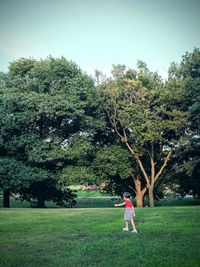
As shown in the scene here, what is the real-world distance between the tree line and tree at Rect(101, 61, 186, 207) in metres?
0.13

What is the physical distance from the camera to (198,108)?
126ft

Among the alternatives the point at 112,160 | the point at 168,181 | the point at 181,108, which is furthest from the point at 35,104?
the point at 168,181

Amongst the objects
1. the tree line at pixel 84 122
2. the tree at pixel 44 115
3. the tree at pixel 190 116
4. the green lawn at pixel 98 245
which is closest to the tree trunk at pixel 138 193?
the tree line at pixel 84 122

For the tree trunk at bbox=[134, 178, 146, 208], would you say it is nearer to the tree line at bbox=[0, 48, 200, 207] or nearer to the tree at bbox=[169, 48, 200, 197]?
the tree line at bbox=[0, 48, 200, 207]

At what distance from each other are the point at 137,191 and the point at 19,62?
2377 cm

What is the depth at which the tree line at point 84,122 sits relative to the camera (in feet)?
125

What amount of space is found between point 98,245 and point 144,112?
98.8 ft

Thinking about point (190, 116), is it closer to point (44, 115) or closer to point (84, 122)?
point (84, 122)

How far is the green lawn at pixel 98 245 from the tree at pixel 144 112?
23.4 meters

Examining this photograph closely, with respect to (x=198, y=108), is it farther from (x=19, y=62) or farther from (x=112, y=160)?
(x=19, y=62)

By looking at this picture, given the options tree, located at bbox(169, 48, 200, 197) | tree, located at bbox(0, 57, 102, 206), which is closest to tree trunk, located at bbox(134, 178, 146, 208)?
tree, located at bbox(169, 48, 200, 197)

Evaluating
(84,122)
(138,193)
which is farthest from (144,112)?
(138,193)

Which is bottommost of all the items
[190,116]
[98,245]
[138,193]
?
[98,245]

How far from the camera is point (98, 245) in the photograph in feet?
40.4
